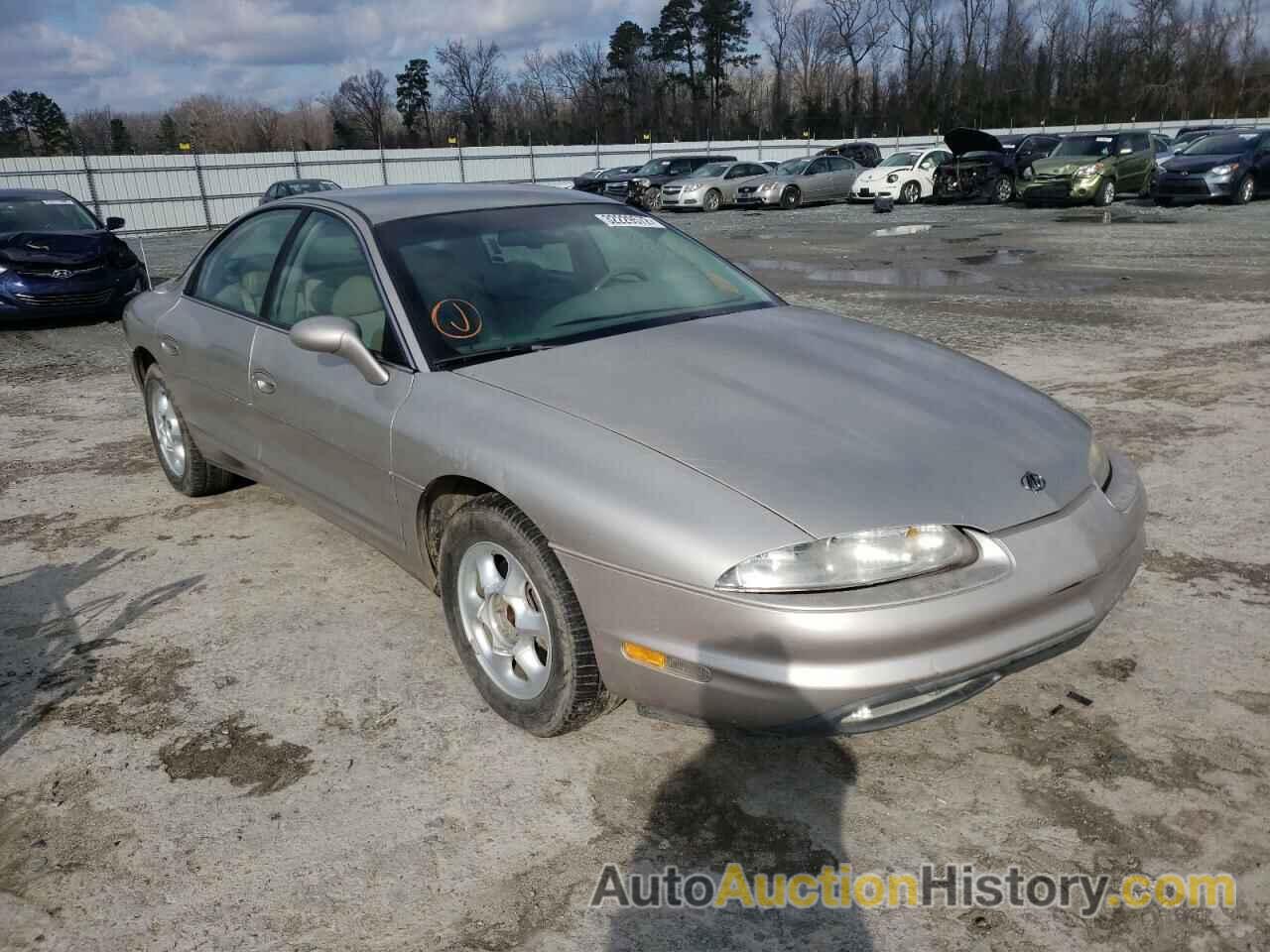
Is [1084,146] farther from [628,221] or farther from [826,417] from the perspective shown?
[826,417]

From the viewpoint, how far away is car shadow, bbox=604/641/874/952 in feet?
7.00

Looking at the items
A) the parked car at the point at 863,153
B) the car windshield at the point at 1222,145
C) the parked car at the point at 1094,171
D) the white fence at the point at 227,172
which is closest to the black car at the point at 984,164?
the parked car at the point at 1094,171

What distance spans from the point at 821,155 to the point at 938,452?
2750cm

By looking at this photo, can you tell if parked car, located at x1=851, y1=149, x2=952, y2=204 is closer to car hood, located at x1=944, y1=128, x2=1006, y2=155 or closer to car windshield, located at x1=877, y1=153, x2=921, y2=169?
car windshield, located at x1=877, y1=153, x2=921, y2=169

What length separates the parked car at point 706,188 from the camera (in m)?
26.5

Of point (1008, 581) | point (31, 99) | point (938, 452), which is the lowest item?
point (1008, 581)

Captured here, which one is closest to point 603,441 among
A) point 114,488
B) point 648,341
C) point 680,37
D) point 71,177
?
point 648,341

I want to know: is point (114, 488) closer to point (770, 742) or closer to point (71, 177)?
point (770, 742)

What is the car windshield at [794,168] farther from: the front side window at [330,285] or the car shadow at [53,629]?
the car shadow at [53,629]

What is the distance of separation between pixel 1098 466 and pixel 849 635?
3.90 feet

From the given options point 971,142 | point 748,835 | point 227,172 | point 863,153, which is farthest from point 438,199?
point 227,172

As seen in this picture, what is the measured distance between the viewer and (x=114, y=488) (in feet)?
17.0

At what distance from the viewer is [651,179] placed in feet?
91.0

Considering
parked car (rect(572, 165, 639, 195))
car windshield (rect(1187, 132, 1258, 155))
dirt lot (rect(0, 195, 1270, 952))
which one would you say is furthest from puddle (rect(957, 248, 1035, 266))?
parked car (rect(572, 165, 639, 195))
